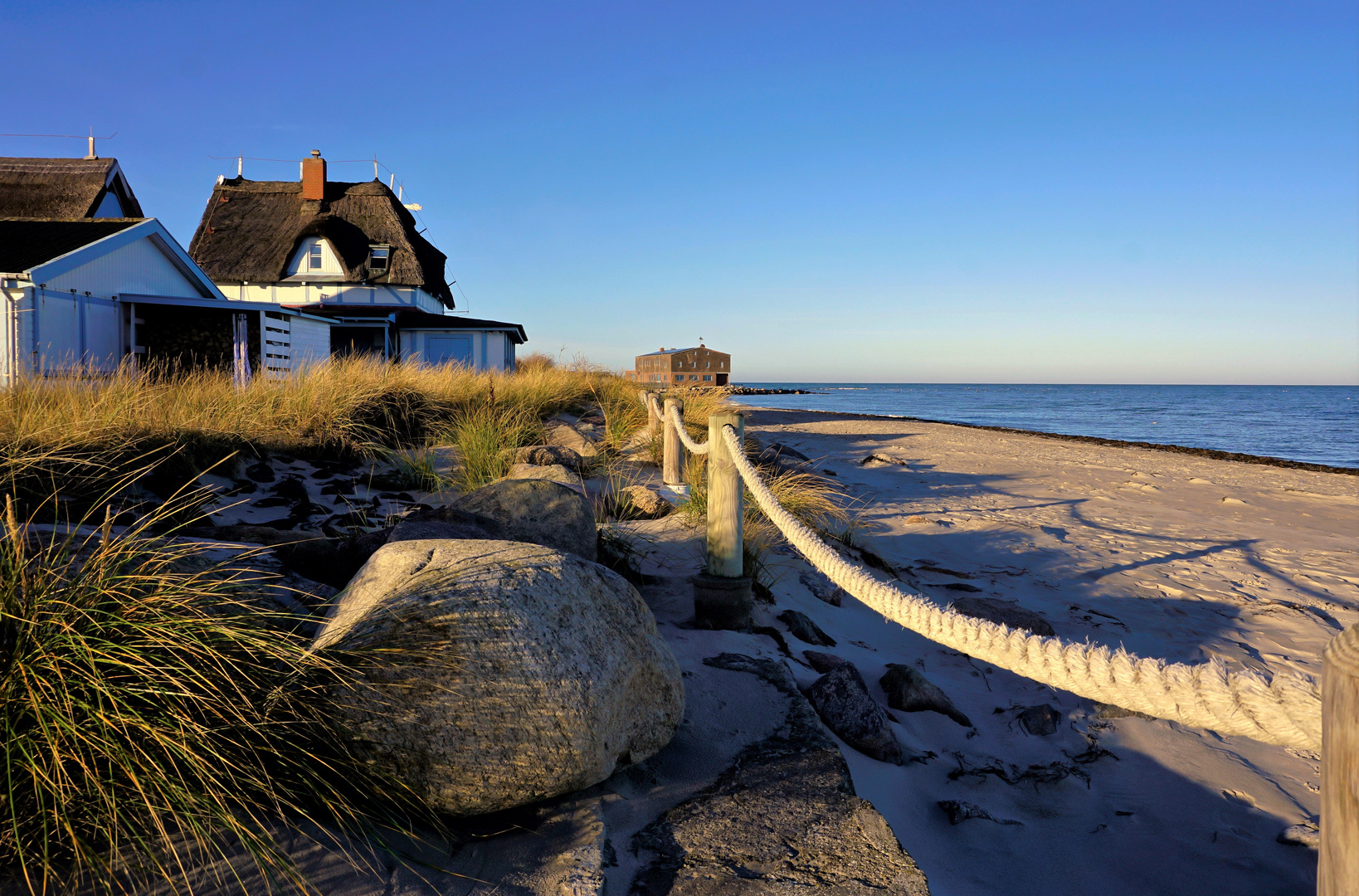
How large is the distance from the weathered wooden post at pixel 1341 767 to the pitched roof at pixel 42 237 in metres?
14.1

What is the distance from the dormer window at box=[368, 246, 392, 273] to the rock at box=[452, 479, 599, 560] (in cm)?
2580

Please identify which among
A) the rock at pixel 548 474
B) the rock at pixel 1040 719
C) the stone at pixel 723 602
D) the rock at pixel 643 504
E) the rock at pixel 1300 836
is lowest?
the rock at pixel 1300 836

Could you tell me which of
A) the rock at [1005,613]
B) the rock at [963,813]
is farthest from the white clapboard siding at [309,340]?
the rock at [963,813]

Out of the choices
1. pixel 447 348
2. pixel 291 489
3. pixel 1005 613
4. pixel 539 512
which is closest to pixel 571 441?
pixel 291 489

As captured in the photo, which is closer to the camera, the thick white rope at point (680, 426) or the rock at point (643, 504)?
the thick white rope at point (680, 426)

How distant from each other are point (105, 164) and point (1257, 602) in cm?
2408

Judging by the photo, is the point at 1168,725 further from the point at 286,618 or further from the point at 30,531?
the point at 30,531

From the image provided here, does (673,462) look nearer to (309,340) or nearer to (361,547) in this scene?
(361,547)

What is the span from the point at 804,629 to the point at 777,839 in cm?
187

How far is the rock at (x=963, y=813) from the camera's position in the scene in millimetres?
2494

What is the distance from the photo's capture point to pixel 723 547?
3557mm

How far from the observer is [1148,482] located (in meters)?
10.8

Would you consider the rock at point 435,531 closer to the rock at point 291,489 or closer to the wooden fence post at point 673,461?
the rock at point 291,489

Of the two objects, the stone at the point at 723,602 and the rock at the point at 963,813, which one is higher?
the stone at the point at 723,602
